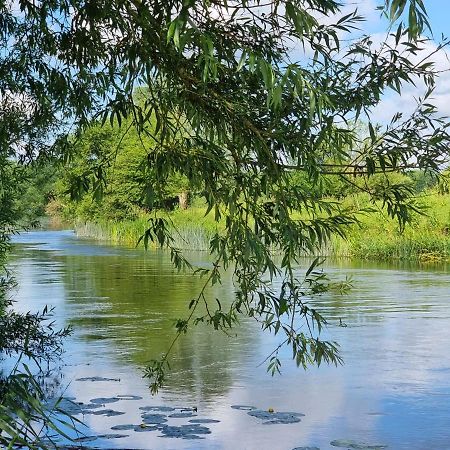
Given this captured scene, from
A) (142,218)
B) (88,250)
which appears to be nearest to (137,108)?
(88,250)

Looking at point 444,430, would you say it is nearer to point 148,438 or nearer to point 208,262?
point 148,438

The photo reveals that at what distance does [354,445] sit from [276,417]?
0.89m

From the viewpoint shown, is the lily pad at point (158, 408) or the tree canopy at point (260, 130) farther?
the lily pad at point (158, 408)

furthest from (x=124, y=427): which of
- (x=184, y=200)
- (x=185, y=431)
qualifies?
(x=184, y=200)

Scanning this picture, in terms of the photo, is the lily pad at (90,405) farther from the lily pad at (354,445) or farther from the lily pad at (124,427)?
the lily pad at (354,445)

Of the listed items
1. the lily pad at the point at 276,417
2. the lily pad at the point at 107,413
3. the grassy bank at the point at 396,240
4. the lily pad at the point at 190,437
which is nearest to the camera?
the lily pad at the point at 190,437

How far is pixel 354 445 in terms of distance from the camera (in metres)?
6.01

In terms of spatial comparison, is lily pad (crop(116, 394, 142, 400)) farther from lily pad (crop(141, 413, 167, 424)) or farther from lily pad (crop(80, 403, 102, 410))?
lily pad (crop(141, 413, 167, 424))

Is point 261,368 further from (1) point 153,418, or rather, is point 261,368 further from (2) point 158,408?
(1) point 153,418

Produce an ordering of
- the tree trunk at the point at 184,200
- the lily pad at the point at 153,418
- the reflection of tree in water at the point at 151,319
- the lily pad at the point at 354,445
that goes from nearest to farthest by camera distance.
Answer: the lily pad at the point at 354,445, the lily pad at the point at 153,418, the reflection of tree in water at the point at 151,319, the tree trunk at the point at 184,200

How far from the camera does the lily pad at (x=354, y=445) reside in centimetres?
595

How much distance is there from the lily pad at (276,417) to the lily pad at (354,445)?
1.92ft

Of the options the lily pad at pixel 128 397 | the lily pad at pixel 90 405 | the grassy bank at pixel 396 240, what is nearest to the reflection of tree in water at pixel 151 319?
the lily pad at pixel 128 397

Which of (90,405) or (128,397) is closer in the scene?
(90,405)
